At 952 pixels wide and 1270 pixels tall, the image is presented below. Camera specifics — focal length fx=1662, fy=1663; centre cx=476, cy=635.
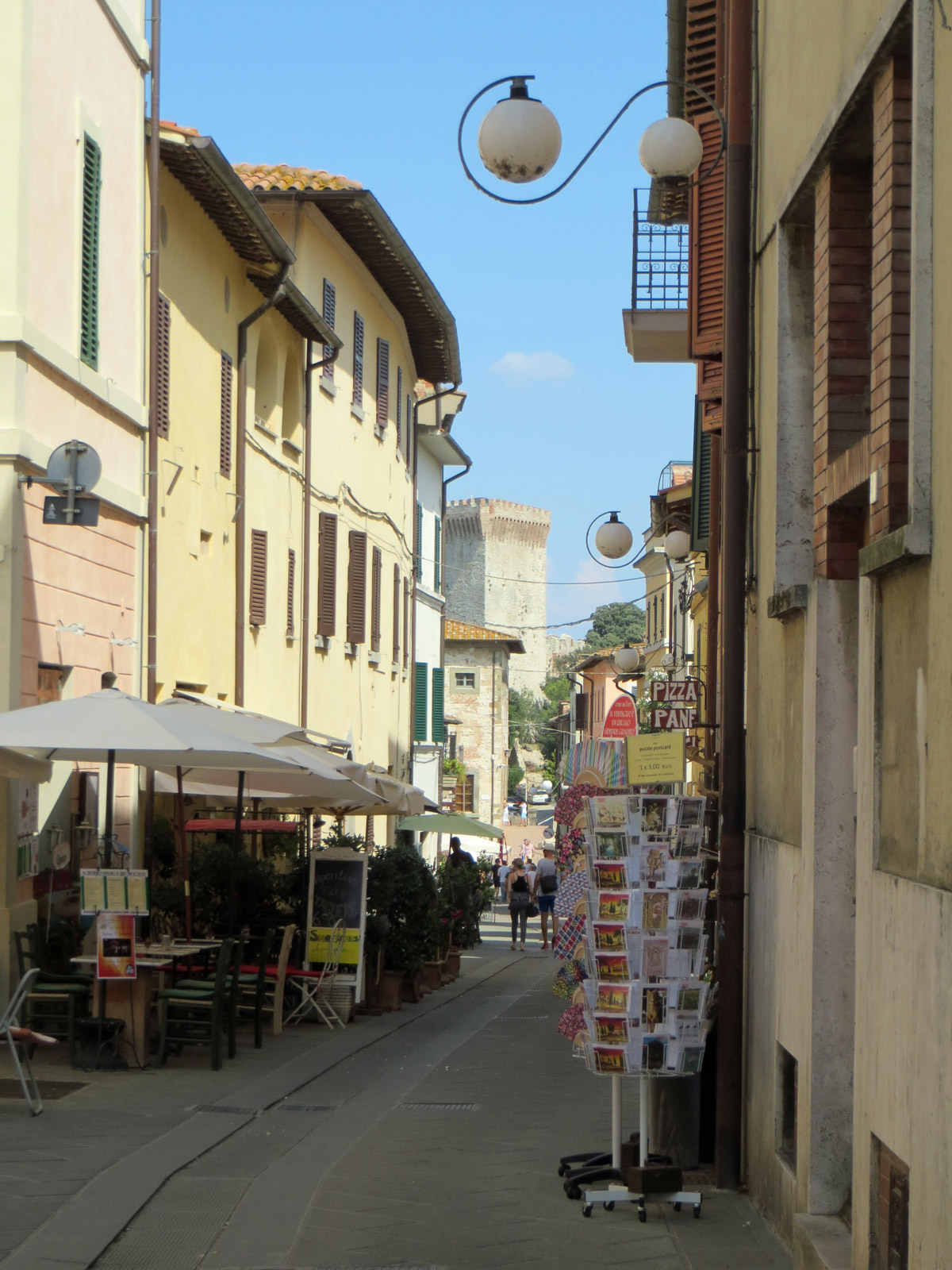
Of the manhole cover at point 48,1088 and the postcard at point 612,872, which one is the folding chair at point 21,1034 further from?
the postcard at point 612,872

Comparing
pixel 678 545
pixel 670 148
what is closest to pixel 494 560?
pixel 678 545

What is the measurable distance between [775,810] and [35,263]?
Result: 7188 mm

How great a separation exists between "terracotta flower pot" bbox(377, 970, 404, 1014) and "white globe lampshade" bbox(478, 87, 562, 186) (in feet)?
34.5

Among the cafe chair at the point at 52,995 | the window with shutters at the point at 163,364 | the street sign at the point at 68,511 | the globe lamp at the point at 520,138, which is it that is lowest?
the cafe chair at the point at 52,995

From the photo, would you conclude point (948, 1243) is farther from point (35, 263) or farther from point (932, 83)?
point (35, 263)

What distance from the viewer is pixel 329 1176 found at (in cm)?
A: 780

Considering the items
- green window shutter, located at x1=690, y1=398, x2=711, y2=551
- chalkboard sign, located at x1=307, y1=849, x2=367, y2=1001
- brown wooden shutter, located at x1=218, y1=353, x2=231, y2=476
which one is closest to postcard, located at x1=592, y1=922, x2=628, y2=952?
chalkboard sign, located at x1=307, y1=849, x2=367, y2=1001

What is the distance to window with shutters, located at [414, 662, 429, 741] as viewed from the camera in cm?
3509

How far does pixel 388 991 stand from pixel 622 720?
6.50 m

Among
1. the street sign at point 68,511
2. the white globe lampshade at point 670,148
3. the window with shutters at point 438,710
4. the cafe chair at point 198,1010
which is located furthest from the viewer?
the window with shutters at point 438,710

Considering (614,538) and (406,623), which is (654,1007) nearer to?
(614,538)

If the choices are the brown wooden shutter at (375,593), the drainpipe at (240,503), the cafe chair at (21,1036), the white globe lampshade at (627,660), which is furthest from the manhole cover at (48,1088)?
the white globe lampshade at (627,660)

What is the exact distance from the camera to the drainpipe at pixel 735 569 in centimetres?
802

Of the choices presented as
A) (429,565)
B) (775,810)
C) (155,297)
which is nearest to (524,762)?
(429,565)
